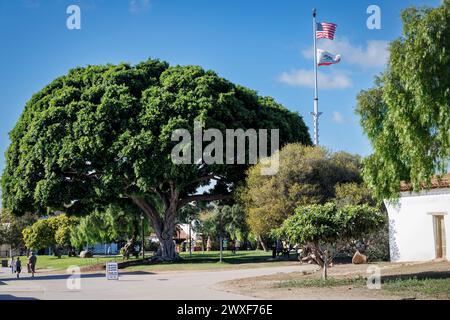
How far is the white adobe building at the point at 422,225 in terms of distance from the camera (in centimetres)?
2831

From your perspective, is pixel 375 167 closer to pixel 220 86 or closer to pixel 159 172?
pixel 159 172

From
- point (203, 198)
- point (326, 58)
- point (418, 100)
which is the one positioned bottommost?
point (203, 198)

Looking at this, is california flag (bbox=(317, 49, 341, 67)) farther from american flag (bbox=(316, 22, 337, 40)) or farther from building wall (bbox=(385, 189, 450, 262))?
building wall (bbox=(385, 189, 450, 262))

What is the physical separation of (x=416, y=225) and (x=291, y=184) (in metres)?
10.6

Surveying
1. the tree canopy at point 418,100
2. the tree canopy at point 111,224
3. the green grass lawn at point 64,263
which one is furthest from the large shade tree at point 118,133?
the tree canopy at point 418,100

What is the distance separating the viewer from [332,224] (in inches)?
866

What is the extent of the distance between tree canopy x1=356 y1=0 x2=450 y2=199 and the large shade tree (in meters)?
20.3

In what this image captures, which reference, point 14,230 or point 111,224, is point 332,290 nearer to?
point 111,224

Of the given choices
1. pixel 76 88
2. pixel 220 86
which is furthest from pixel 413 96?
pixel 76 88

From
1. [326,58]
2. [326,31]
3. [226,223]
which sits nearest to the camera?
[326,31]

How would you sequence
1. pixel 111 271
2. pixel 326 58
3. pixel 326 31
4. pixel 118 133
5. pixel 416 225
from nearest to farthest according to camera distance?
pixel 111 271, pixel 416 225, pixel 118 133, pixel 326 31, pixel 326 58

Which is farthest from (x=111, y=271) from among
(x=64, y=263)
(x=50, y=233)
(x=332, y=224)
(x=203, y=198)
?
(x=50, y=233)

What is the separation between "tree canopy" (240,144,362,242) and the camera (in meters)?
38.1

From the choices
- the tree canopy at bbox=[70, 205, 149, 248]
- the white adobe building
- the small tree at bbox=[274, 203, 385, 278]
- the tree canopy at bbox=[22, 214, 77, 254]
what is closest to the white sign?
the small tree at bbox=[274, 203, 385, 278]
